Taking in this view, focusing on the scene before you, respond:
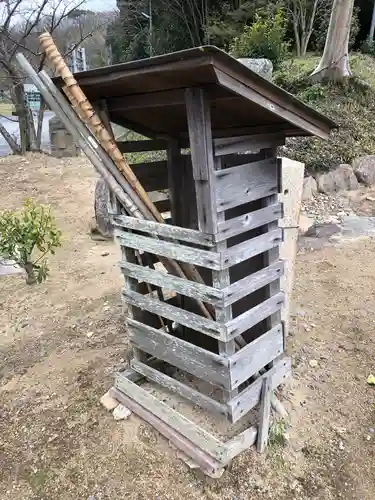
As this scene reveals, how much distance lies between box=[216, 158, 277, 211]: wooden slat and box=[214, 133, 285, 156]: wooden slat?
0.09 metres

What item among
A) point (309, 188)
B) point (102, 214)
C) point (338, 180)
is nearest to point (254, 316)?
point (102, 214)

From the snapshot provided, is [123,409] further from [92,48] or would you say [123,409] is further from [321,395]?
[92,48]

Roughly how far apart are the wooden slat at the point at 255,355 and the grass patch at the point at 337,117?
5.72 meters

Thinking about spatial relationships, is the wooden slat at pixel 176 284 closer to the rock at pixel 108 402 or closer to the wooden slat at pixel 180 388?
the wooden slat at pixel 180 388

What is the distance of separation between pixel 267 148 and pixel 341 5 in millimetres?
8609

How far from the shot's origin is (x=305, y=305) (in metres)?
4.24

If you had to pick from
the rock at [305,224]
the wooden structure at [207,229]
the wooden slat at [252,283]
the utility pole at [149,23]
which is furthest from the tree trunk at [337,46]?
the utility pole at [149,23]

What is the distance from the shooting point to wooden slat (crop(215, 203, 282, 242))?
2.12 meters

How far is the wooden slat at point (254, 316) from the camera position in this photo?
2.27m

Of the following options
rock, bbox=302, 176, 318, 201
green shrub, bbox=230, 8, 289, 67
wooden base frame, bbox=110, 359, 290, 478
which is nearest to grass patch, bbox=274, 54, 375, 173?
rock, bbox=302, 176, 318, 201

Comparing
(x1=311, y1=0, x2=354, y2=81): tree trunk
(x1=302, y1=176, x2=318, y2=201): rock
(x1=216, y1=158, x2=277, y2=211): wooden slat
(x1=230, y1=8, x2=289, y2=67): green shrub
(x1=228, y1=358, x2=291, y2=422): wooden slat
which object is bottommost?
(x1=228, y1=358, x2=291, y2=422): wooden slat

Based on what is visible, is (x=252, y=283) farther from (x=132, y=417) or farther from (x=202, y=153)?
(x=132, y=417)

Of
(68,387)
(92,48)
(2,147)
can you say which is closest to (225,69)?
(68,387)

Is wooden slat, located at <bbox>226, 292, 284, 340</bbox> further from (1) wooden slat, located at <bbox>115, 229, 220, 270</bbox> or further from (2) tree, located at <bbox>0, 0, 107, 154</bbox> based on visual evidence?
(2) tree, located at <bbox>0, 0, 107, 154</bbox>
